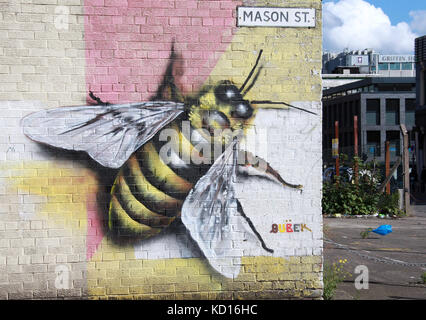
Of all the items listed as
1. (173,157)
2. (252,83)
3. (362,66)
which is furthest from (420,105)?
(362,66)

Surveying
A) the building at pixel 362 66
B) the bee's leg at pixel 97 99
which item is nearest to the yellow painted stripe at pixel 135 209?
the bee's leg at pixel 97 99

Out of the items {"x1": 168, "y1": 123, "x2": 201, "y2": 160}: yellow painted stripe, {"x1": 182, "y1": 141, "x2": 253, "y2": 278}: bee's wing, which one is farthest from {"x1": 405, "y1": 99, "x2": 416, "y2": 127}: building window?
{"x1": 168, "y1": 123, "x2": 201, "y2": 160}: yellow painted stripe

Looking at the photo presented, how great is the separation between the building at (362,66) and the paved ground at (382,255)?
74261 mm

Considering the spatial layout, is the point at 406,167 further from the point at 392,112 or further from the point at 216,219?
the point at 392,112

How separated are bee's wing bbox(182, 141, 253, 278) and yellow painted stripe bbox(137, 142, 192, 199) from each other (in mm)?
251

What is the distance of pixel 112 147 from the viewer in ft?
22.9

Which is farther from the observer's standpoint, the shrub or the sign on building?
the shrub

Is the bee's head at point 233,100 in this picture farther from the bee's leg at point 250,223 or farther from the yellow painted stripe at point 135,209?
the yellow painted stripe at point 135,209

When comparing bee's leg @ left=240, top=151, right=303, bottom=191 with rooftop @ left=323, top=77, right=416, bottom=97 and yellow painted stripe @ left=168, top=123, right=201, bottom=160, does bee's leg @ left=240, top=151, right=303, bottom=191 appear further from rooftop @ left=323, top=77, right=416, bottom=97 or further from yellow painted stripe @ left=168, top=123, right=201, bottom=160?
rooftop @ left=323, top=77, right=416, bottom=97

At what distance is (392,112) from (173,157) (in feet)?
176

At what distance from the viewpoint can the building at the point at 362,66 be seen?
89.8 meters

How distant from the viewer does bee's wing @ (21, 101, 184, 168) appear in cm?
Answer: 684
